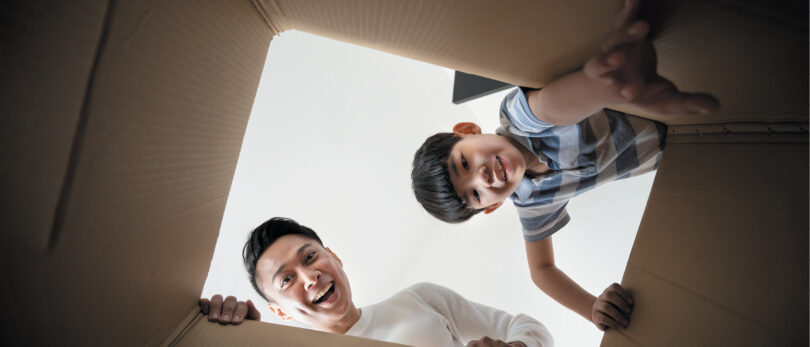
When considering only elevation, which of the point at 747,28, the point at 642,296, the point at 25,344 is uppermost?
the point at 747,28

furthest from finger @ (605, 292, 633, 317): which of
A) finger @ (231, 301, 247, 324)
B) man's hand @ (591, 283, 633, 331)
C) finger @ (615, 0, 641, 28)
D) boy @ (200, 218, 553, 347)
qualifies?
finger @ (231, 301, 247, 324)

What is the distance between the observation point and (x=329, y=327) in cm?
79

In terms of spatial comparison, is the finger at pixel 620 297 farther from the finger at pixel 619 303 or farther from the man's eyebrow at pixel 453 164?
the man's eyebrow at pixel 453 164

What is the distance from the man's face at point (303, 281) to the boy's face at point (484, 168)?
306 mm

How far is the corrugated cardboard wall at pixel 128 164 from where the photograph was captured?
0.21m

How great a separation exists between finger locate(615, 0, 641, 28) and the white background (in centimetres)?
77

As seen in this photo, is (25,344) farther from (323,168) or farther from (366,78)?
(366,78)

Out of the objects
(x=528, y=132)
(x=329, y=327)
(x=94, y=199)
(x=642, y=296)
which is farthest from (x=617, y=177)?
(x=94, y=199)

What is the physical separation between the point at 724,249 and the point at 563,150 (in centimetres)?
32

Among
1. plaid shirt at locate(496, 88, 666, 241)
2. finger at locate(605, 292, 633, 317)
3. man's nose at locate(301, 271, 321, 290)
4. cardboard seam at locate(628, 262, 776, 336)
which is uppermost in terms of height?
plaid shirt at locate(496, 88, 666, 241)

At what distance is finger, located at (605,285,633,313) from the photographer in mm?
411

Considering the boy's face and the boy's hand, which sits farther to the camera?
the boy's face

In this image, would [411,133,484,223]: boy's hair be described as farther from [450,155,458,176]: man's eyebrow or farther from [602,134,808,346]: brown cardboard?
[602,134,808,346]: brown cardboard

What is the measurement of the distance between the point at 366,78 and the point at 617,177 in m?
0.75
